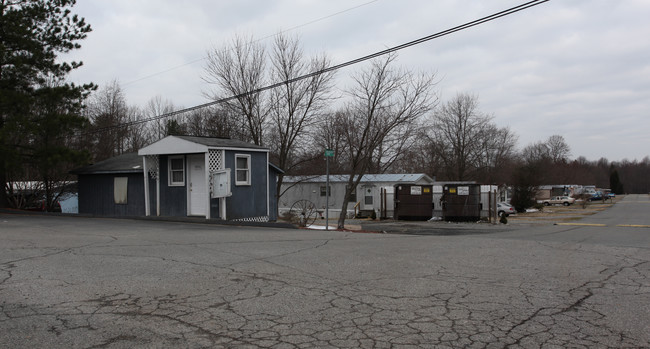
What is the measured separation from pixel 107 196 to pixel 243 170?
8.09 metres

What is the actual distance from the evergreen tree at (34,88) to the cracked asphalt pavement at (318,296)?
10.9m

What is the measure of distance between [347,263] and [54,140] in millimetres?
20326

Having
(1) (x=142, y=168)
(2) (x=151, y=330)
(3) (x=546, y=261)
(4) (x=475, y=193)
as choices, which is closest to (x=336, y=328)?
(2) (x=151, y=330)

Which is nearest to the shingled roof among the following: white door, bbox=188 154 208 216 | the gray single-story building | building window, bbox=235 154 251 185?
the gray single-story building

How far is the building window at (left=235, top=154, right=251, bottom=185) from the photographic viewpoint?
17.9 meters

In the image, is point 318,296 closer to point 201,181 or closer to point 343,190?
point 201,181

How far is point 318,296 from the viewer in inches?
Answer: 237

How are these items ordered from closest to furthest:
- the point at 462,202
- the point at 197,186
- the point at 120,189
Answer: the point at 197,186
the point at 120,189
the point at 462,202

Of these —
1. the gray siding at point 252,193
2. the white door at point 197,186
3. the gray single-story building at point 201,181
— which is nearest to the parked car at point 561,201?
the gray single-story building at point 201,181

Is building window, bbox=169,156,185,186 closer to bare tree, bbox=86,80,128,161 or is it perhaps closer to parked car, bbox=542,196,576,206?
bare tree, bbox=86,80,128,161

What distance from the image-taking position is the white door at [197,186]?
17.8 meters

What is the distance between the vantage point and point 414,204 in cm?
2686

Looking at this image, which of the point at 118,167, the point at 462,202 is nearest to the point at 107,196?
the point at 118,167

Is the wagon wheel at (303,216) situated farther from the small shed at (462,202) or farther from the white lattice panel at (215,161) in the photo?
the small shed at (462,202)
